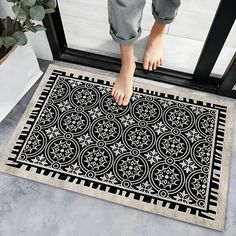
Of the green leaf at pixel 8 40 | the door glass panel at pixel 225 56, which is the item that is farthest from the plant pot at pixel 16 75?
the door glass panel at pixel 225 56

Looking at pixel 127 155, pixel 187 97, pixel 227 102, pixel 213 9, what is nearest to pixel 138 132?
pixel 127 155

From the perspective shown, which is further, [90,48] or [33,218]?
[90,48]

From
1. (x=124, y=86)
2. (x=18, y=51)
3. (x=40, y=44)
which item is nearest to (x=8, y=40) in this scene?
(x=18, y=51)

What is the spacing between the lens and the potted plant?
882 mm

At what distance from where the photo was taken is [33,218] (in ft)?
3.22

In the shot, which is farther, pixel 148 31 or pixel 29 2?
pixel 148 31

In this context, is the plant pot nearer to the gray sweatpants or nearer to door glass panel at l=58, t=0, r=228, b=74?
door glass panel at l=58, t=0, r=228, b=74

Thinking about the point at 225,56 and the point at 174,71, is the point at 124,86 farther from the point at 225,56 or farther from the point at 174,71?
the point at 225,56

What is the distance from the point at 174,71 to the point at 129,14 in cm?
46

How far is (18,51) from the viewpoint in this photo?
3.46ft

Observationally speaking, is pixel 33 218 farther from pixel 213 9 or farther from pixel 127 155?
pixel 213 9

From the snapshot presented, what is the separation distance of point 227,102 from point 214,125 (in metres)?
0.13

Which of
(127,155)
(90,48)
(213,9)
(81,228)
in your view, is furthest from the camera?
(213,9)

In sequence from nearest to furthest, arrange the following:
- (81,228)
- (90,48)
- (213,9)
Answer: (81,228) < (90,48) < (213,9)
